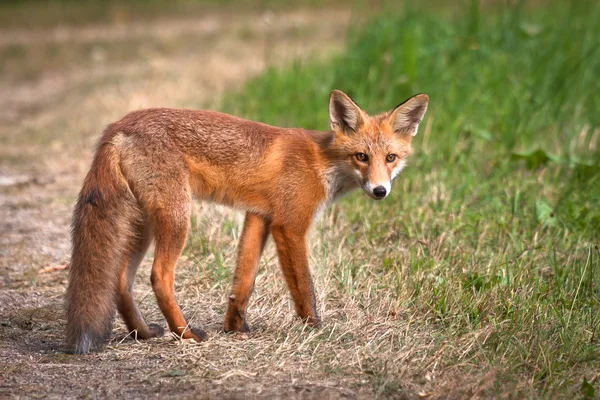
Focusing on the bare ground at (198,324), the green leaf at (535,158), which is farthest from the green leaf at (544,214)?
the bare ground at (198,324)

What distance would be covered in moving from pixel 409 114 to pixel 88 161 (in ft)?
14.1

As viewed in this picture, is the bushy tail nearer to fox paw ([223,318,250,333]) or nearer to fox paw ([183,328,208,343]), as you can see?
fox paw ([183,328,208,343])

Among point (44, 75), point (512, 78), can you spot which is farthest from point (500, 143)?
point (44, 75)

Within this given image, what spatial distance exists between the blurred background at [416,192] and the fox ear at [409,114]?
2.77ft

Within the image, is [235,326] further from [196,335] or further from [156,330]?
[156,330]

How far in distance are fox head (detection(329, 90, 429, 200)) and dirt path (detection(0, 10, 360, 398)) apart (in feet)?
3.25

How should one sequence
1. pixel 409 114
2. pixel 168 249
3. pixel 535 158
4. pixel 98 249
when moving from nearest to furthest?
pixel 98 249 → pixel 168 249 → pixel 409 114 → pixel 535 158

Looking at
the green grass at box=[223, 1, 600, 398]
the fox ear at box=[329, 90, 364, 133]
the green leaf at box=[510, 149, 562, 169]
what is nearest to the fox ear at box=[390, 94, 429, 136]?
the fox ear at box=[329, 90, 364, 133]

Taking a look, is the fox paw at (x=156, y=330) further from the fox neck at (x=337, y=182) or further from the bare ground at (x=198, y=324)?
the fox neck at (x=337, y=182)

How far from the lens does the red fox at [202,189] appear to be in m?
4.10

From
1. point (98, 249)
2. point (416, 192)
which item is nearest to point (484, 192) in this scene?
point (416, 192)

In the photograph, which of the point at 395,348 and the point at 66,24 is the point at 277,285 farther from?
the point at 66,24

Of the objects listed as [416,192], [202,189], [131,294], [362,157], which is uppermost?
[362,157]

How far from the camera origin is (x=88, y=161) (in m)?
8.08
